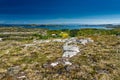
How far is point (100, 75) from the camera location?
2945 cm

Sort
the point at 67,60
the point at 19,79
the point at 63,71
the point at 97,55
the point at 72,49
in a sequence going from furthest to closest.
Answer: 1. the point at 72,49
2. the point at 97,55
3. the point at 67,60
4. the point at 63,71
5. the point at 19,79

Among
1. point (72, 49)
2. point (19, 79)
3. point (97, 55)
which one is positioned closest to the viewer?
point (19, 79)

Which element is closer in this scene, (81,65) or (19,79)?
(19,79)

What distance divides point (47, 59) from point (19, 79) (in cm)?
1029

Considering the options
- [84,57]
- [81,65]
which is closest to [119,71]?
[81,65]

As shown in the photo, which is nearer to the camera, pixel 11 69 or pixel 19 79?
pixel 19 79

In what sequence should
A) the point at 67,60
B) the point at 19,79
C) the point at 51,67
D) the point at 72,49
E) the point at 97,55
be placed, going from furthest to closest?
the point at 72,49 < the point at 97,55 < the point at 67,60 < the point at 51,67 < the point at 19,79

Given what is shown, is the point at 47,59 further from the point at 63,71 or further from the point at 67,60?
the point at 63,71

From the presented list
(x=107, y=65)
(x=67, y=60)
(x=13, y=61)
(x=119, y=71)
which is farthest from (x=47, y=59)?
(x=119, y=71)

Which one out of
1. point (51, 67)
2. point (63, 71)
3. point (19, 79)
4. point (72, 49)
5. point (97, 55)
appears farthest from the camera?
point (72, 49)

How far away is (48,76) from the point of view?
98.6 feet

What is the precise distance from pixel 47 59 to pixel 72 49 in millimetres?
7633

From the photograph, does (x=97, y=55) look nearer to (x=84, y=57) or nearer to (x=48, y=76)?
(x=84, y=57)

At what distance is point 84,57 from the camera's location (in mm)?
39062
